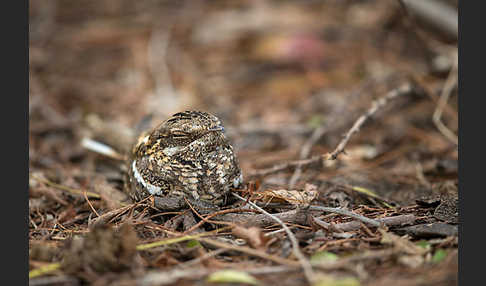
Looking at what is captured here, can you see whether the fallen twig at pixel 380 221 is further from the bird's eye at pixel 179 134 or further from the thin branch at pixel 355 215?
the bird's eye at pixel 179 134

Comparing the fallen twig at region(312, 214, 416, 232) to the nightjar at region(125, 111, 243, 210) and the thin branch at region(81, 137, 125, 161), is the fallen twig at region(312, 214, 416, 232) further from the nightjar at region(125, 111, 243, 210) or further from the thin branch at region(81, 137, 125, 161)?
the thin branch at region(81, 137, 125, 161)

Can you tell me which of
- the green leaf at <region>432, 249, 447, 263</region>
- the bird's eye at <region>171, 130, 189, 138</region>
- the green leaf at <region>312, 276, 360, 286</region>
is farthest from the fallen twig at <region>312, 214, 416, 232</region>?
the bird's eye at <region>171, 130, 189, 138</region>

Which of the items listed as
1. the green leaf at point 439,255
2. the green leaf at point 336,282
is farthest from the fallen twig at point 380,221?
the green leaf at point 336,282

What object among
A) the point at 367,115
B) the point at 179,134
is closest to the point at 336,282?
the point at 179,134

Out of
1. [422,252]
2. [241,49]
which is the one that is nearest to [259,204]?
[422,252]

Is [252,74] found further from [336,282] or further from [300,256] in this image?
[336,282]
